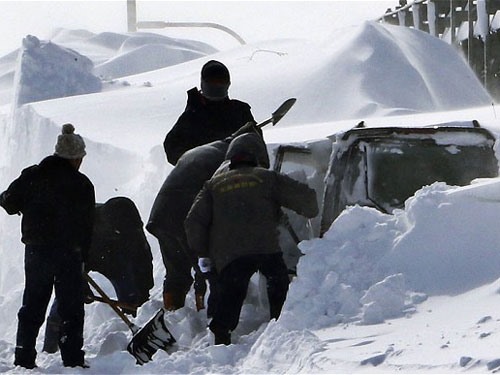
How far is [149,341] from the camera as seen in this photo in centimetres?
734

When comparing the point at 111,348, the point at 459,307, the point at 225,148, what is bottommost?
the point at 111,348

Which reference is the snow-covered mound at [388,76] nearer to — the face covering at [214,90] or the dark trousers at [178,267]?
the face covering at [214,90]

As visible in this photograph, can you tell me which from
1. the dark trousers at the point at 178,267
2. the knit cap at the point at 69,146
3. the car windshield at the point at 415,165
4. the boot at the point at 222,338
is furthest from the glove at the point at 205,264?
the car windshield at the point at 415,165

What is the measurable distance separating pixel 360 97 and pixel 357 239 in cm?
1091

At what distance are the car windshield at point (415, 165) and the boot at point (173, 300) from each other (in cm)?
153

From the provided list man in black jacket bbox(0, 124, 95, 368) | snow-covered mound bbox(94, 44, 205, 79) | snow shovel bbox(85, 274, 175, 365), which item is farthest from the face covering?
snow-covered mound bbox(94, 44, 205, 79)

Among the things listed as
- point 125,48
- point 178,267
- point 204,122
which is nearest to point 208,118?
point 204,122

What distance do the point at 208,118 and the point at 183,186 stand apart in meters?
0.94

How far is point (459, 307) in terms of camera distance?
235 inches

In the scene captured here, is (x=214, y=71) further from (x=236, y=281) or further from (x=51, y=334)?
(x=51, y=334)

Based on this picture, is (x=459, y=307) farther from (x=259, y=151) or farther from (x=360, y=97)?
(x=360, y=97)

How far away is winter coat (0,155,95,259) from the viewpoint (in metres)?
6.94

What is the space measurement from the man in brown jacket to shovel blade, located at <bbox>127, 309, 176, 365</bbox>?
602 mm

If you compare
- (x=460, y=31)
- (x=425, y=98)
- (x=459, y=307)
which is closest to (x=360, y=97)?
(x=425, y=98)
